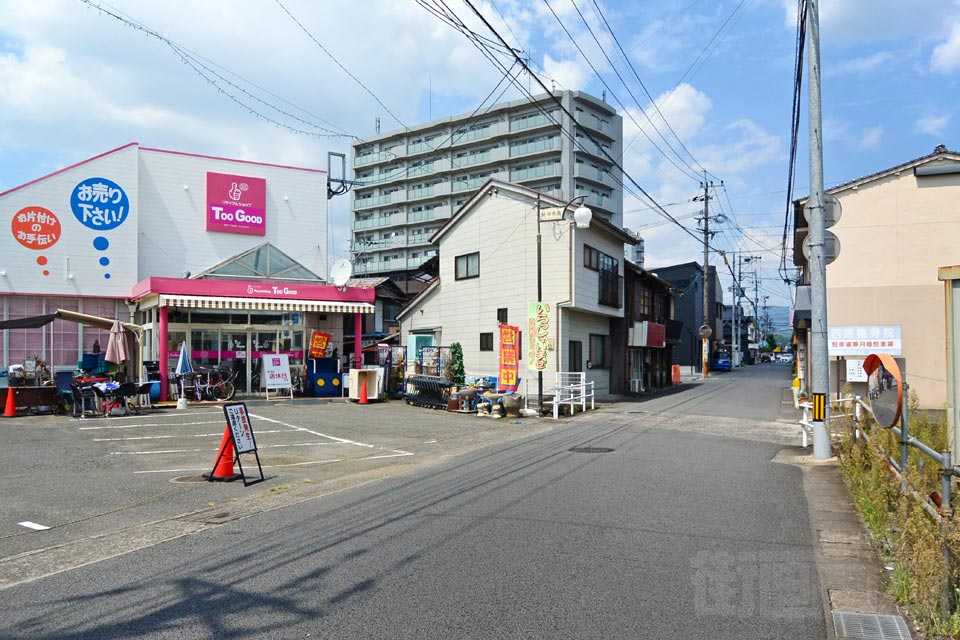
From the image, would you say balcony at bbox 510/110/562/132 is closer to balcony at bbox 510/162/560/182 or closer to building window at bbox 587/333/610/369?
balcony at bbox 510/162/560/182

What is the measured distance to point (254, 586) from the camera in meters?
5.04

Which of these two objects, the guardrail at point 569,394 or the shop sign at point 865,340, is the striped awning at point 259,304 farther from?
the shop sign at point 865,340

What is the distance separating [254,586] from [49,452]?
356 inches

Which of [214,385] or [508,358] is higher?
[508,358]

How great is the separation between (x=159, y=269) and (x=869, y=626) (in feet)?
87.6

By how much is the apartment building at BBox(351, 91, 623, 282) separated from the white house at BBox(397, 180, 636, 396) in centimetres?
2173

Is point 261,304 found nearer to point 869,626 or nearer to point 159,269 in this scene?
point 159,269

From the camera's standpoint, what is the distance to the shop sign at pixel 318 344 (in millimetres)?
23438

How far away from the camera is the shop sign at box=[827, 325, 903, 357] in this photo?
19.8 metres

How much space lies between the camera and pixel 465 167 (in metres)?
60.3

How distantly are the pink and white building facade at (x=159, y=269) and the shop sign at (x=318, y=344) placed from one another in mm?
844

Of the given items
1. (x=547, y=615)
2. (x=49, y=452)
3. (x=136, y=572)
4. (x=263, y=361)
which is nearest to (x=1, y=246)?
(x=263, y=361)

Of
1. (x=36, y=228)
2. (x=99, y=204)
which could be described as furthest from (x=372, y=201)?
(x=36, y=228)

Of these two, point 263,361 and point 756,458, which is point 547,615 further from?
point 263,361
